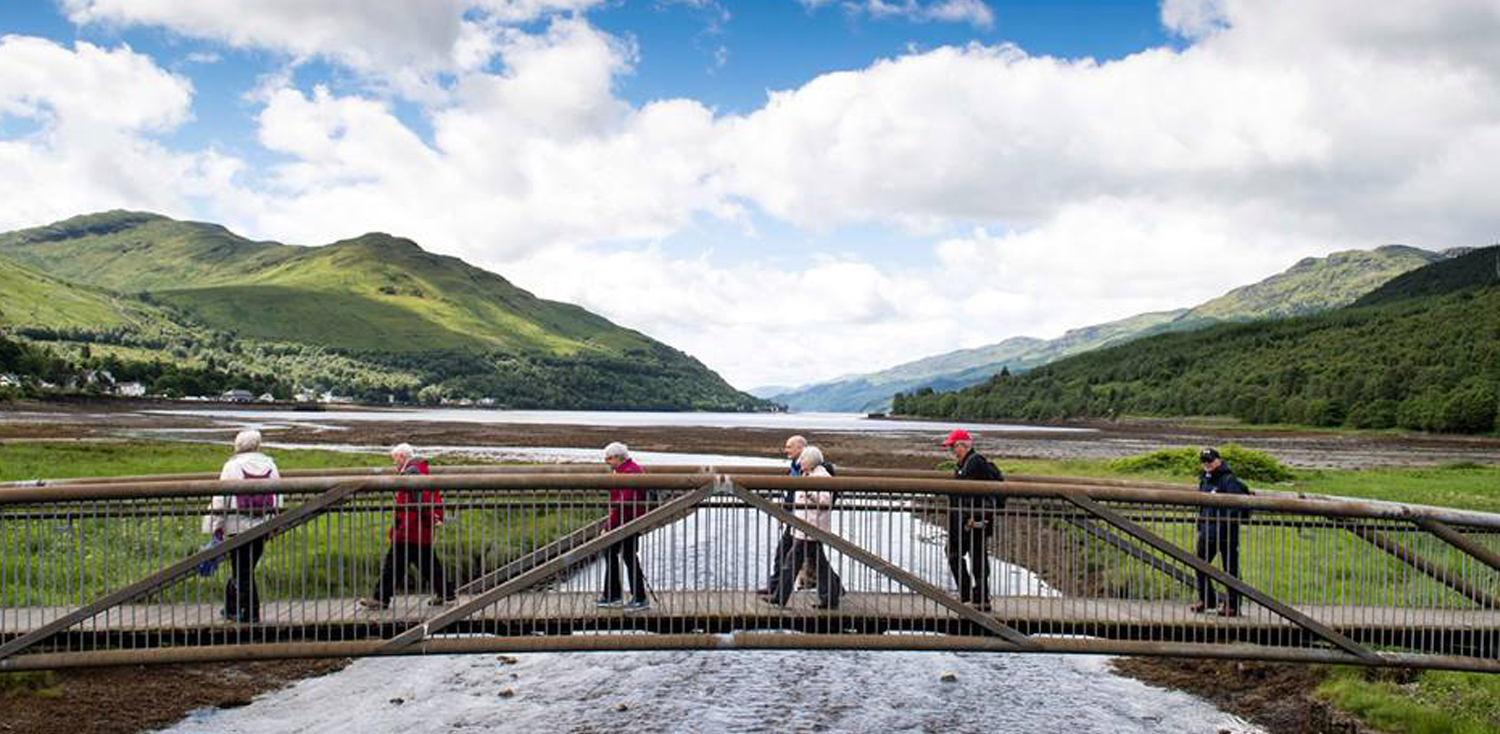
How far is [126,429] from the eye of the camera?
294 feet

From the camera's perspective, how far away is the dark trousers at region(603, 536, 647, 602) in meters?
12.1

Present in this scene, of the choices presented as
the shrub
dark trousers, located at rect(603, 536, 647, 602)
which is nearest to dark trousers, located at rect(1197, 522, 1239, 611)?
dark trousers, located at rect(603, 536, 647, 602)

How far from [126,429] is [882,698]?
9317cm

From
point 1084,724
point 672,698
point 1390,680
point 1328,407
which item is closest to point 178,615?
point 672,698

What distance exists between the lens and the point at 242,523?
1160 cm

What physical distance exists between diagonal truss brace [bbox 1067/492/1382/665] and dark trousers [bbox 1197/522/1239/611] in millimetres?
618

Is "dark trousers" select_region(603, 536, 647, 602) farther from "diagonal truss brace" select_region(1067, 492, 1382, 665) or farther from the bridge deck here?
"diagonal truss brace" select_region(1067, 492, 1382, 665)

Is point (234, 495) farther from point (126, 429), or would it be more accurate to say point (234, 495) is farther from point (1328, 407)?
point (1328, 407)

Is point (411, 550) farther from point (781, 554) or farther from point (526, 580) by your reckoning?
point (781, 554)

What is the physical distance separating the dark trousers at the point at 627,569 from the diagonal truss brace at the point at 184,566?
297 cm

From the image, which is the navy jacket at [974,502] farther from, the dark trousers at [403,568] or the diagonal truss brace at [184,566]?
the diagonal truss brace at [184,566]

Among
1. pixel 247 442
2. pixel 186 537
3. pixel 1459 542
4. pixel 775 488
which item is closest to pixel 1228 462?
pixel 1459 542

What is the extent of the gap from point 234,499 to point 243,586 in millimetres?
1007

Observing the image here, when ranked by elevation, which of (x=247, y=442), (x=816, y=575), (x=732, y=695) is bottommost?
(x=732, y=695)
